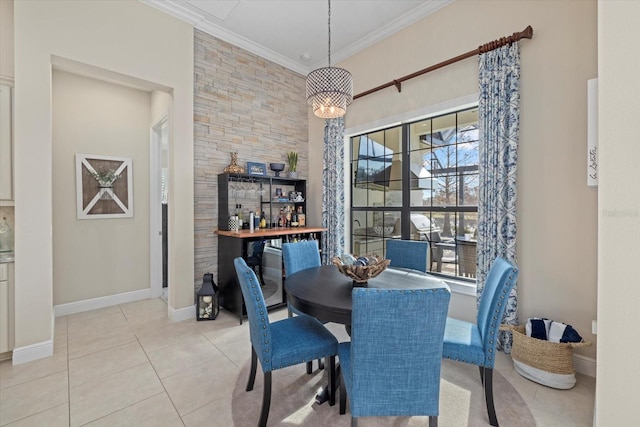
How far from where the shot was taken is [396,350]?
1237 millimetres

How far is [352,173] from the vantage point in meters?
4.21

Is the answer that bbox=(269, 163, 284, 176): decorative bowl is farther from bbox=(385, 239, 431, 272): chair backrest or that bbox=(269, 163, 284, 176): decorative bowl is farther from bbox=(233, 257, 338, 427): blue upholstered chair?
bbox=(233, 257, 338, 427): blue upholstered chair

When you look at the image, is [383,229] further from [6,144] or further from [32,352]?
[6,144]

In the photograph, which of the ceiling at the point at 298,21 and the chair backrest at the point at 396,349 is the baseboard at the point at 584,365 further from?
the ceiling at the point at 298,21

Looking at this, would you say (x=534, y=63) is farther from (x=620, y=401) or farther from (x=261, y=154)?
(x=261, y=154)

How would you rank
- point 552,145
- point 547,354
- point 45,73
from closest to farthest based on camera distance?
point 547,354, point 552,145, point 45,73

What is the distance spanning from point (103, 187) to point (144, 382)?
2762 mm

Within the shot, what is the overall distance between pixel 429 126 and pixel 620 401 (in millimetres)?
2879

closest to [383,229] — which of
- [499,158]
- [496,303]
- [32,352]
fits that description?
[499,158]

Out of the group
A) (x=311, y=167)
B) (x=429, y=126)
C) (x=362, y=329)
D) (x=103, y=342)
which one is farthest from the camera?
(x=311, y=167)

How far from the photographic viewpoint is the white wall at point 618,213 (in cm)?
94

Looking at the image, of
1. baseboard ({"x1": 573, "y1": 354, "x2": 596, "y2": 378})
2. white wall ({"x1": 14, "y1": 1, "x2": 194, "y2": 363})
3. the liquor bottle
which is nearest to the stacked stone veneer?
the liquor bottle

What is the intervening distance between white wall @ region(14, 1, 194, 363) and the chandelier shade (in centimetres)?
184

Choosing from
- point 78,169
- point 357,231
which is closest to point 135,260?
point 78,169
